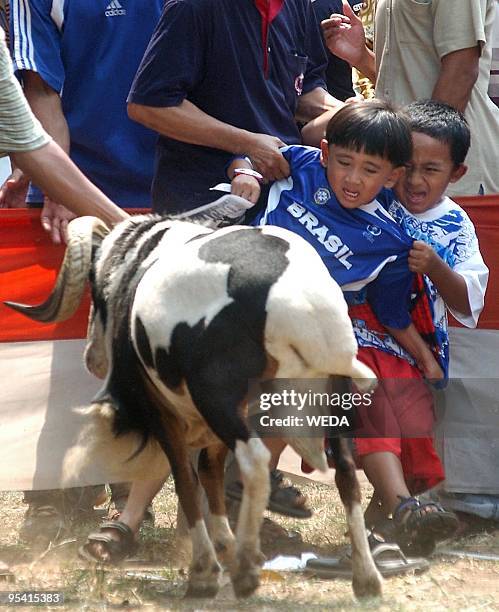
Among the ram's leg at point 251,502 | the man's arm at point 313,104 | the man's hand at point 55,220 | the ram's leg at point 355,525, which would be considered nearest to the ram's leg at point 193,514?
the ram's leg at point 251,502

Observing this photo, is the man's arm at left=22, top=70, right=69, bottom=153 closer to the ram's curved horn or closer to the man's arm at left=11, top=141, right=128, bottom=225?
the man's arm at left=11, top=141, right=128, bottom=225

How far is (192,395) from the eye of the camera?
291 centimetres

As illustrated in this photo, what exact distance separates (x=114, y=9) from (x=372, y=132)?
1532 mm

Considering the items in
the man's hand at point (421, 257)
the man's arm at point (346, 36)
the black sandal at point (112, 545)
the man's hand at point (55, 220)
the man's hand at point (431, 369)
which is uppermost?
the man's arm at point (346, 36)

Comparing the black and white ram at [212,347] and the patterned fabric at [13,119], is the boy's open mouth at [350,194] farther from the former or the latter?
the patterned fabric at [13,119]

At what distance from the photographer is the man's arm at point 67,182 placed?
12.2 feet

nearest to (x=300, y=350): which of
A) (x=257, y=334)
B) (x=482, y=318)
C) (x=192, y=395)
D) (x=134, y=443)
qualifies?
(x=257, y=334)

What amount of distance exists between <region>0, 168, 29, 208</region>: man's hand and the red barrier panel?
1.74 feet

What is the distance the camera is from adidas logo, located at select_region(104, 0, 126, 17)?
4.63m

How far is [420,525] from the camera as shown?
3.72 m

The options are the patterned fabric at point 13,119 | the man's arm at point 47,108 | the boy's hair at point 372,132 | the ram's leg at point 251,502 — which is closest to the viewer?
the ram's leg at point 251,502

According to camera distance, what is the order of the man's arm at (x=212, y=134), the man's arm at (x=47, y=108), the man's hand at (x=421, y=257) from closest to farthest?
the man's hand at (x=421, y=257) → the man's arm at (x=212, y=134) → the man's arm at (x=47, y=108)

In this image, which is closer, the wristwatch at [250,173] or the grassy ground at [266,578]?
the grassy ground at [266,578]

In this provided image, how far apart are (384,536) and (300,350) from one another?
1.31m
